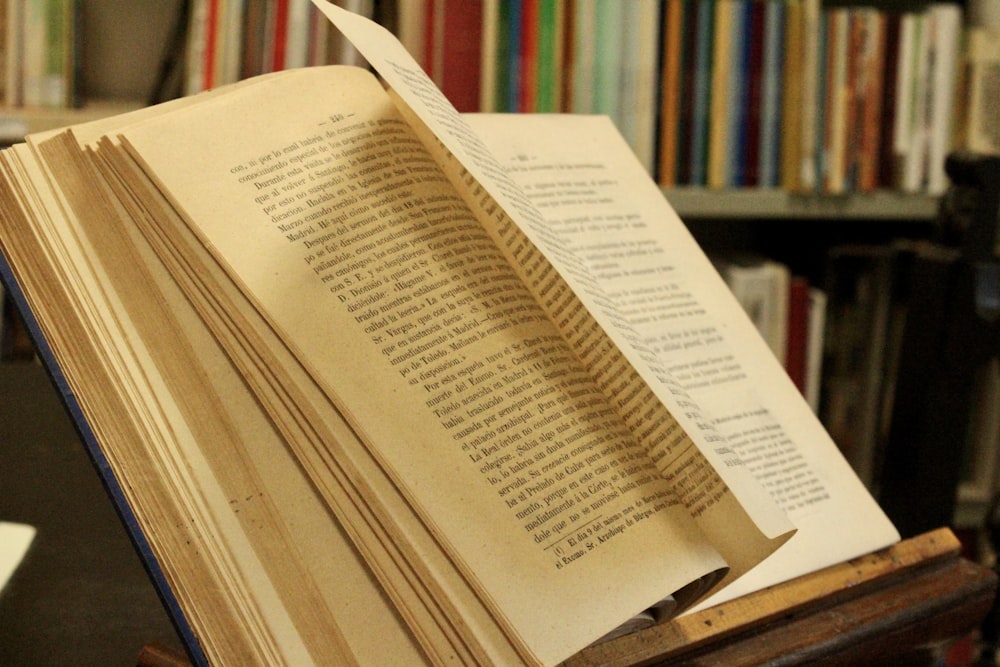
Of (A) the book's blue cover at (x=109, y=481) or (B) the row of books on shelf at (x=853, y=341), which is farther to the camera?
A: (B) the row of books on shelf at (x=853, y=341)

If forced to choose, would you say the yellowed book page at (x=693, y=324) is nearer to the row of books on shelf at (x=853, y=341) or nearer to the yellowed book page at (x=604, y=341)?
the yellowed book page at (x=604, y=341)

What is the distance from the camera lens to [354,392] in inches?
15.2

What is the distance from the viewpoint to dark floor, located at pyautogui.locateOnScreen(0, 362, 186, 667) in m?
0.45

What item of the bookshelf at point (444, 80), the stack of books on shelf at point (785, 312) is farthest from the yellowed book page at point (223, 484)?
the stack of books on shelf at point (785, 312)

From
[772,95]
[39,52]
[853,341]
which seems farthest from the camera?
[853,341]

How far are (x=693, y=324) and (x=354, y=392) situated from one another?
0.25m

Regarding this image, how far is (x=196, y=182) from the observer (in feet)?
1.31

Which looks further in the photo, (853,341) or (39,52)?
(853,341)

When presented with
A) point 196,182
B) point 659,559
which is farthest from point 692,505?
point 196,182

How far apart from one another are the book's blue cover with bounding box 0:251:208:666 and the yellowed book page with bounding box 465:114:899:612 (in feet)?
0.85

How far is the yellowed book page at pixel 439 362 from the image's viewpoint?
→ 14.9 inches

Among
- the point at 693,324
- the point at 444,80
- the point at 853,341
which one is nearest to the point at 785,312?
the point at 853,341

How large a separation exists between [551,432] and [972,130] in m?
1.16

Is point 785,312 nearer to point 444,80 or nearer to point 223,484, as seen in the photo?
point 444,80
